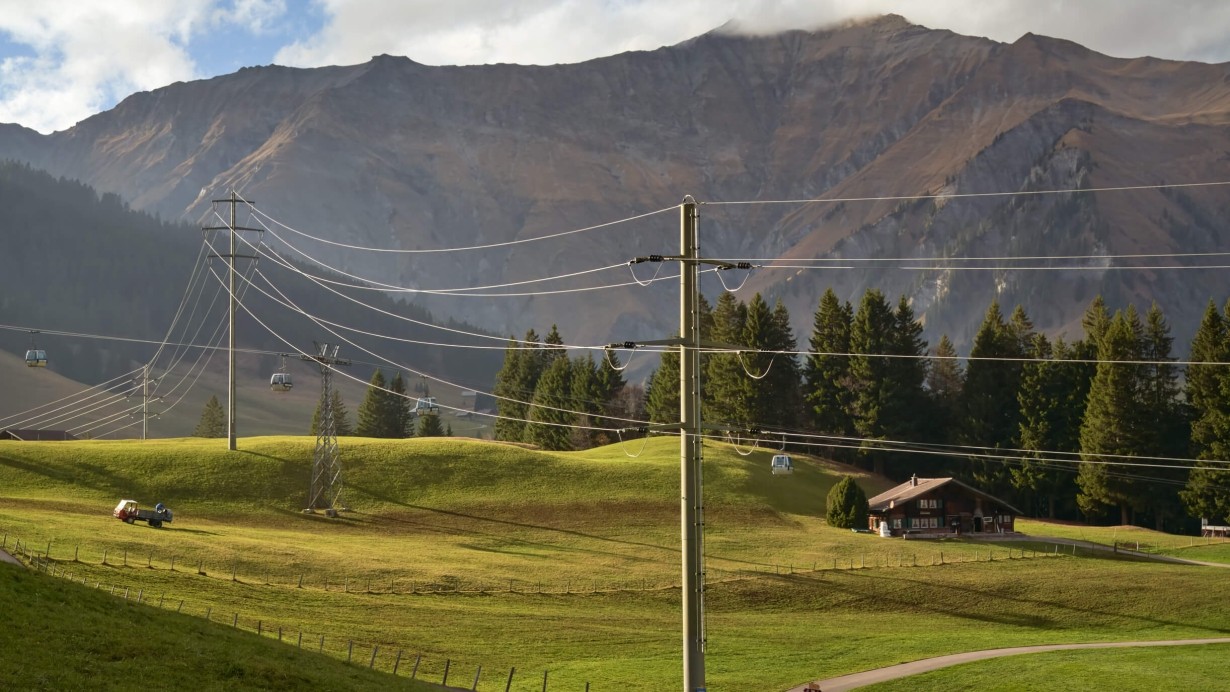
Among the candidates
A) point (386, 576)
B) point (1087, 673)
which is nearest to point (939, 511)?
point (1087, 673)

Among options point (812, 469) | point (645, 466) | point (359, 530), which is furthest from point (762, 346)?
point (359, 530)

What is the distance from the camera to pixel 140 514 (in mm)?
90125

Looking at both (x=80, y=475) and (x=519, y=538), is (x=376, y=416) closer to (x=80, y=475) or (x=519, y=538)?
(x=80, y=475)

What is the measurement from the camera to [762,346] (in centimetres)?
15675

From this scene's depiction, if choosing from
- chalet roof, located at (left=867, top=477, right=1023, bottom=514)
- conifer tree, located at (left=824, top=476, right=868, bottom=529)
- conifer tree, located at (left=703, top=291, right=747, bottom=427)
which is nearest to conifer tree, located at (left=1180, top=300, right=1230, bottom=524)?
chalet roof, located at (left=867, top=477, right=1023, bottom=514)

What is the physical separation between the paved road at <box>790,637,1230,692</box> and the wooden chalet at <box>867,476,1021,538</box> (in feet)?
118

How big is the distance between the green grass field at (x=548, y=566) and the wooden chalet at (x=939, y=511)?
5.12m

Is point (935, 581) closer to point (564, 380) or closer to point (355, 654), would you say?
point (355, 654)

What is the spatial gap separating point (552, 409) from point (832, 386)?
123 ft

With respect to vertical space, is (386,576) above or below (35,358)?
below

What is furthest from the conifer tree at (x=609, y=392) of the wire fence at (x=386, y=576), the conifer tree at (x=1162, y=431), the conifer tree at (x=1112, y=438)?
the wire fence at (x=386, y=576)

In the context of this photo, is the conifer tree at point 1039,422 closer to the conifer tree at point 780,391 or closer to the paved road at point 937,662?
the conifer tree at point 780,391

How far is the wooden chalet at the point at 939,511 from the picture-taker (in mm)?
108625

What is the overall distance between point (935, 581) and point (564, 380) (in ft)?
305
